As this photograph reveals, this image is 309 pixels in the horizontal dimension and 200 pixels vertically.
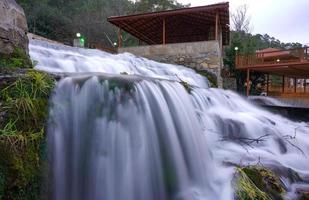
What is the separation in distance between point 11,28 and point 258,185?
4894 millimetres

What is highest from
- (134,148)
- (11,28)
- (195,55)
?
(195,55)

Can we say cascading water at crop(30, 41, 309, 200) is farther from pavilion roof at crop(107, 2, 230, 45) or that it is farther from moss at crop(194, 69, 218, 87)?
pavilion roof at crop(107, 2, 230, 45)

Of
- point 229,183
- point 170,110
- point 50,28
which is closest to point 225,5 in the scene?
point 170,110

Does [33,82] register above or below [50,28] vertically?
below

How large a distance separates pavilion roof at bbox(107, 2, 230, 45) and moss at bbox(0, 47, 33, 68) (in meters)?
12.1

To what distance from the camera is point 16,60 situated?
6230 mm

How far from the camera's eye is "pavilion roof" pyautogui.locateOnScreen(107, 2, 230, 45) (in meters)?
18.2

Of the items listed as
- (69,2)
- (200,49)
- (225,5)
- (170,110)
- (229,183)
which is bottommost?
(229,183)

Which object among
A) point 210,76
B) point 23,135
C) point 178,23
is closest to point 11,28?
point 23,135

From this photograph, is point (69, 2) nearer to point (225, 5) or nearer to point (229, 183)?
point (225, 5)

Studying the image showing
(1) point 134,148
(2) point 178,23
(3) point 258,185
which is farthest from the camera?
(2) point 178,23

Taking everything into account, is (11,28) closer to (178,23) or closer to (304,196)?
(304,196)

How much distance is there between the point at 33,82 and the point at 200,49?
43.0 feet

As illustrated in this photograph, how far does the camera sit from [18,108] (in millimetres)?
4695
